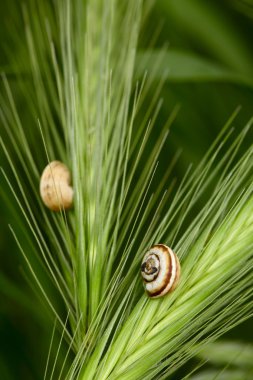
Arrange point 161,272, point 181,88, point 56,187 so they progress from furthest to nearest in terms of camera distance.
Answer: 1. point 181,88
2. point 56,187
3. point 161,272

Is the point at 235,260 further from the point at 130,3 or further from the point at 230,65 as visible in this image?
the point at 230,65

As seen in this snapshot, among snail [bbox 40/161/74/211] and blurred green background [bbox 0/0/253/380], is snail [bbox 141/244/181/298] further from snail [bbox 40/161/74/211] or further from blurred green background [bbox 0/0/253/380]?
blurred green background [bbox 0/0/253/380]

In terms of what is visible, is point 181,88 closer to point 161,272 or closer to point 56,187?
point 56,187

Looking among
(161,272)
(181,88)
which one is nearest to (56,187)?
(161,272)

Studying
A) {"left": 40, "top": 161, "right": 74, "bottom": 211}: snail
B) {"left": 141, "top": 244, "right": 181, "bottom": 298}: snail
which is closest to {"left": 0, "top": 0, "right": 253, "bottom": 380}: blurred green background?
{"left": 40, "top": 161, "right": 74, "bottom": 211}: snail

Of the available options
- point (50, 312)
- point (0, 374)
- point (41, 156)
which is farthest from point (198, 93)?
point (0, 374)

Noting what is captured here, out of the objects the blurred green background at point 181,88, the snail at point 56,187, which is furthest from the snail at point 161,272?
the blurred green background at point 181,88
